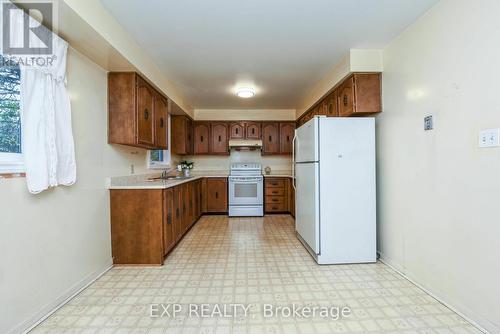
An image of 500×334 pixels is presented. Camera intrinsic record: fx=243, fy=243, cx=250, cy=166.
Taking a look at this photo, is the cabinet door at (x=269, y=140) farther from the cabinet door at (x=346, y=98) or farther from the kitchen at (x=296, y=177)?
the cabinet door at (x=346, y=98)

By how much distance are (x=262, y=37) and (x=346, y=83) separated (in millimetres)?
1221

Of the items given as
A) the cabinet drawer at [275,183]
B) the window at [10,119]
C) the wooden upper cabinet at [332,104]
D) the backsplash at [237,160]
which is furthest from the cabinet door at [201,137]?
the window at [10,119]

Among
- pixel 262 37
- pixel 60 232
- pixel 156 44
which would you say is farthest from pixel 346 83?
pixel 60 232

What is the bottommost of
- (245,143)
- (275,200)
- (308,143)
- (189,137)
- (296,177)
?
(275,200)

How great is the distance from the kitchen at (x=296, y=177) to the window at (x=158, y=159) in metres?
0.53

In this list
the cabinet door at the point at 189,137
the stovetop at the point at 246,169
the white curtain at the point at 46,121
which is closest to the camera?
the white curtain at the point at 46,121

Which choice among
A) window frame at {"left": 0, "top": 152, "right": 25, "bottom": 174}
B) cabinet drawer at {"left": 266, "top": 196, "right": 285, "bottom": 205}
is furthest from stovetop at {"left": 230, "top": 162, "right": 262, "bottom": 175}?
window frame at {"left": 0, "top": 152, "right": 25, "bottom": 174}

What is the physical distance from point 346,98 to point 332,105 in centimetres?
42

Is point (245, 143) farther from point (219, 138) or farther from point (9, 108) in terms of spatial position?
point (9, 108)

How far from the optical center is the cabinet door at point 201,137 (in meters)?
5.57

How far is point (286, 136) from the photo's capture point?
222 inches

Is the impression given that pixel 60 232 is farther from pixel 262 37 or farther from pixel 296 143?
pixel 296 143

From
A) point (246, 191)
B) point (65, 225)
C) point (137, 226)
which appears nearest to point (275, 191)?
point (246, 191)

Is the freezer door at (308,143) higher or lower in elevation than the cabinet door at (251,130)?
lower
